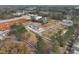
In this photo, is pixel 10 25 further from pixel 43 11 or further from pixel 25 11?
pixel 43 11

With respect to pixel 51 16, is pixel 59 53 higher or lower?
lower

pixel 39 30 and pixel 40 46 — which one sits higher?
pixel 39 30

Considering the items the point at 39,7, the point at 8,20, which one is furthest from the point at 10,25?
the point at 39,7

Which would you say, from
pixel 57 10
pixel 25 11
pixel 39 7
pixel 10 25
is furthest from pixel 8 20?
pixel 57 10
